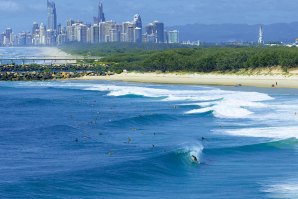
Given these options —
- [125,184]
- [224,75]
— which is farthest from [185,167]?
[224,75]

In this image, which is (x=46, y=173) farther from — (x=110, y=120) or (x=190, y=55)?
A: (x=190, y=55)

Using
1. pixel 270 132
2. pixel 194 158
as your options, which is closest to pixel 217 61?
pixel 270 132

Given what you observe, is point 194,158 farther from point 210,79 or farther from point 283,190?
point 210,79

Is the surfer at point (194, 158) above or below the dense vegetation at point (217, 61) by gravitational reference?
below

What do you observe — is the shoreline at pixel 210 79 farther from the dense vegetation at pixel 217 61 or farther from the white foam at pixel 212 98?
the white foam at pixel 212 98

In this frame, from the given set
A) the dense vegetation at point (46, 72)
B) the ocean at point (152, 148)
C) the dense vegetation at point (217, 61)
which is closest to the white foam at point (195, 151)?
the ocean at point (152, 148)

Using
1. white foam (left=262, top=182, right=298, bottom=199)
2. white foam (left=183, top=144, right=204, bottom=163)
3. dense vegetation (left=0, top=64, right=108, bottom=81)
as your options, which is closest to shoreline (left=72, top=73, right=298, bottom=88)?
dense vegetation (left=0, top=64, right=108, bottom=81)

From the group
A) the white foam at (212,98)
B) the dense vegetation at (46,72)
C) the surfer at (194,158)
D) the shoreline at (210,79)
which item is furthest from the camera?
the dense vegetation at (46,72)
